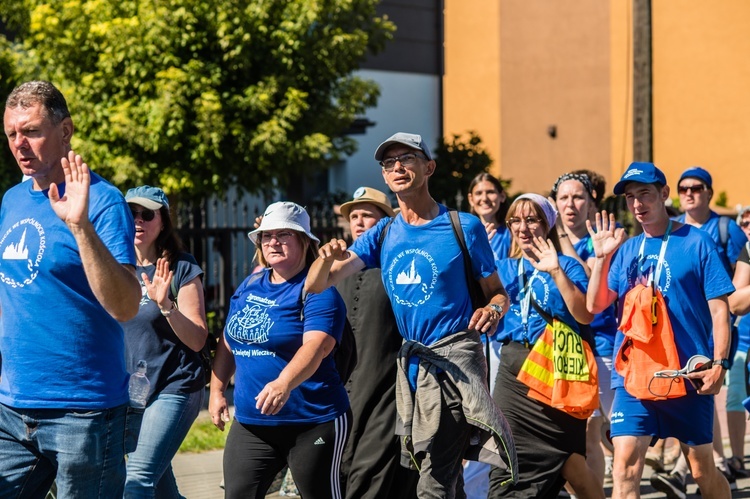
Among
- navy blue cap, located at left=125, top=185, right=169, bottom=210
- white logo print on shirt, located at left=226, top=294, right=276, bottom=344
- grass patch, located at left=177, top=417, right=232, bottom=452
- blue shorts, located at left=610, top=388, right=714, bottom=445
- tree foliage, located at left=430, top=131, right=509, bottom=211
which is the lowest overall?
grass patch, located at left=177, top=417, right=232, bottom=452

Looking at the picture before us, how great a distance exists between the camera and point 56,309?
389 cm

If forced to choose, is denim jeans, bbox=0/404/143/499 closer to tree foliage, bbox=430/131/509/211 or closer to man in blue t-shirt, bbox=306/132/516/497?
man in blue t-shirt, bbox=306/132/516/497

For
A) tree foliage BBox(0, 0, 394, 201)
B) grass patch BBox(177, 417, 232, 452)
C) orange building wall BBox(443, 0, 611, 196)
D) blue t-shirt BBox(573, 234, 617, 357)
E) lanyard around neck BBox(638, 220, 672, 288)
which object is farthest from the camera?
orange building wall BBox(443, 0, 611, 196)

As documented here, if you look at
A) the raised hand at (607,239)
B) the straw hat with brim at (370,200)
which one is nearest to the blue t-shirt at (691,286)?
the raised hand at (607,239)

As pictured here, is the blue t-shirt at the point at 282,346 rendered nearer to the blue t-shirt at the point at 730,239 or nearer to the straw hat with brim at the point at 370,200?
the straw hat with brim at the point at 370,200

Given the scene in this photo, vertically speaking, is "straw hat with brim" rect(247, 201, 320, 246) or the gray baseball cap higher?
the gray baseball cap

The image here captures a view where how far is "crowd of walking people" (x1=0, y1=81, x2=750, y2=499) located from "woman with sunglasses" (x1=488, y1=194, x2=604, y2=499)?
0.01m

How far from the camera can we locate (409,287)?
5262 millimetres

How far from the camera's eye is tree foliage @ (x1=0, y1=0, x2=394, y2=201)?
12.2 m

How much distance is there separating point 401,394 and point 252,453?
2.46 ft

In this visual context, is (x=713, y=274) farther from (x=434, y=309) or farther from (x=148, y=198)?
(x=148, y=198)

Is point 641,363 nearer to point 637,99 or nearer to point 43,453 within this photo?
point 43,453

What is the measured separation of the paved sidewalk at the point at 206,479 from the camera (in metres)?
7.77

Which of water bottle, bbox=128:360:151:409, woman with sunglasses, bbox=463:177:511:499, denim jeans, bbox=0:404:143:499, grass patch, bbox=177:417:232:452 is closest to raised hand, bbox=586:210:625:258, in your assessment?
woman with sunglasses, bbox=463:177:511:499
